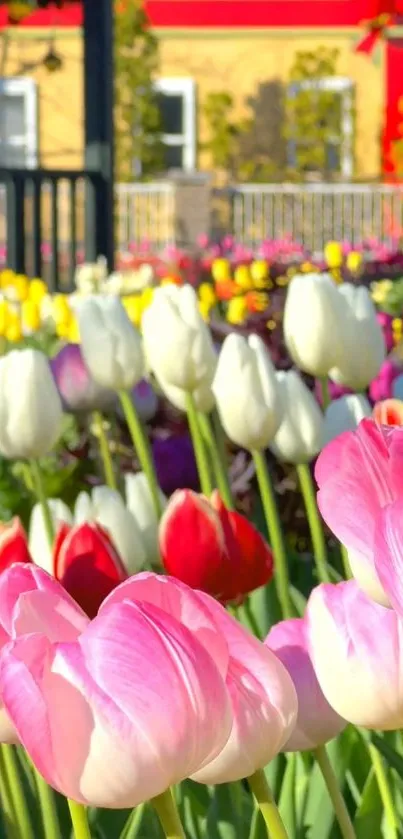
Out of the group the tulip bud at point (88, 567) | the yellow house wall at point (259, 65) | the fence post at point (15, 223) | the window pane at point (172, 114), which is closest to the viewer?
the tulip bud at point (88, 567)

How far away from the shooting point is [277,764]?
1.45 m

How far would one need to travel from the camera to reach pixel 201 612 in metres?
0.70

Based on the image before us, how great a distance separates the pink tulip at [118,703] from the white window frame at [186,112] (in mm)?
25020

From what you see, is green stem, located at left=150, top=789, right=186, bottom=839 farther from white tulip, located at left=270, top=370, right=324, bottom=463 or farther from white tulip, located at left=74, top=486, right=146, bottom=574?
white tulip, located at left=270, top=370, right=324, bottom=463

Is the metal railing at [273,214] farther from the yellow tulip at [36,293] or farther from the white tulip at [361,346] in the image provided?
the white tulip at [361,346]

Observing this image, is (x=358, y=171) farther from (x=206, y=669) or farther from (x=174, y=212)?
(x=206, y=669)

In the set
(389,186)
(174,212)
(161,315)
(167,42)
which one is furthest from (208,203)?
(161,315)

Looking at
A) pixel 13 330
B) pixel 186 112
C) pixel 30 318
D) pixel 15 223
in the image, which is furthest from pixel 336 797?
pixel 186 112

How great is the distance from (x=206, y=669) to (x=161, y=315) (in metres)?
1.09

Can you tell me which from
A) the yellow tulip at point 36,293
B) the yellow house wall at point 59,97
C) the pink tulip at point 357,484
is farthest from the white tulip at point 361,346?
the yellow house wall at point 59,97

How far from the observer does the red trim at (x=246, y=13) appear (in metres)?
24.9

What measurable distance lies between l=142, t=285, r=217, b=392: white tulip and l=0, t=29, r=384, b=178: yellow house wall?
23.7 m

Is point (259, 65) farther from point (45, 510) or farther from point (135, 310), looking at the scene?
point (45, 510)

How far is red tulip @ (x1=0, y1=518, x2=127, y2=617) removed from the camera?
40.8 inches
